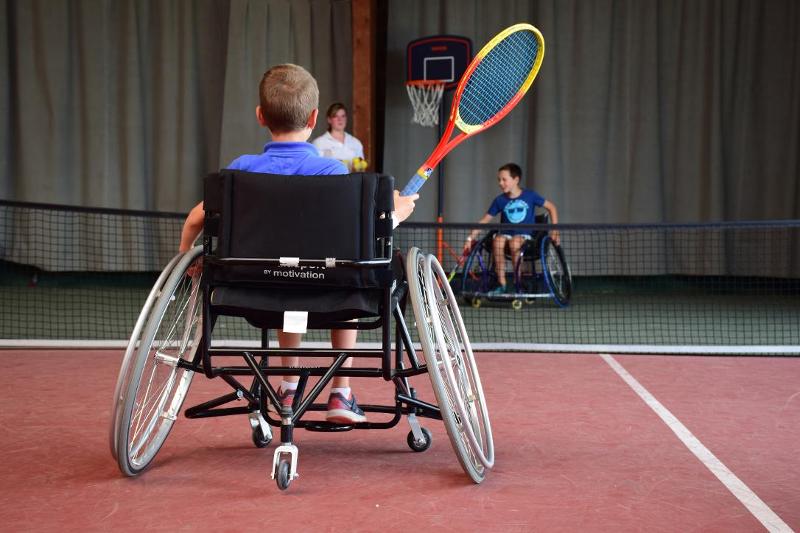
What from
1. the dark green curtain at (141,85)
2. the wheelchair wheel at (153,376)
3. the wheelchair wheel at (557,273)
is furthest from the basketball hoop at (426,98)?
the wheelchair wheel at (153,376)

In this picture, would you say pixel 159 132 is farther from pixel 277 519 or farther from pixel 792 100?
pixel 277 519

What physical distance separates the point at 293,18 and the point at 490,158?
6.91ft

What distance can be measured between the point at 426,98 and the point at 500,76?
15.6 feet

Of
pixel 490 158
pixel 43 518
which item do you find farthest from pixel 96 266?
pixel 43 518

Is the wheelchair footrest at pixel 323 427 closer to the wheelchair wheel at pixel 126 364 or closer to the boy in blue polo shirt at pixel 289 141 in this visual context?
the boy in blue polo shirt at pixel 289 141

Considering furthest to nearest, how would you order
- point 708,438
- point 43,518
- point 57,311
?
point 57,311 → point 708,438 → point 43,518

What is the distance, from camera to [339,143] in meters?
7.22

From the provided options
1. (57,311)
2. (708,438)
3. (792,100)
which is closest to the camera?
(708,438)

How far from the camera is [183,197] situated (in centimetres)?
835

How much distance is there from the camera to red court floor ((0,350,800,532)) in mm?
2217

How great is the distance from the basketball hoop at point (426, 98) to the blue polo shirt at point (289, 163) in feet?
17.0

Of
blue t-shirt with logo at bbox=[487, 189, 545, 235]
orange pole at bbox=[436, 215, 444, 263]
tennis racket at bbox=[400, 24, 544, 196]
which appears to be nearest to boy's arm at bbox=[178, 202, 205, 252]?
tennis racket at bbox=[400, 24, 544, 196]

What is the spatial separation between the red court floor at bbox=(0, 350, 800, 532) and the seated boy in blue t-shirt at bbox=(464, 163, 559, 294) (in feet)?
9.70

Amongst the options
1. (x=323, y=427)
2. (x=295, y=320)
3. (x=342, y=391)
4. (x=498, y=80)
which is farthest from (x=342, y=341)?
(x=498, y=80)
